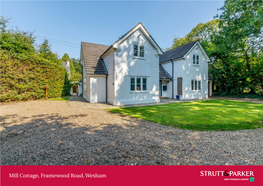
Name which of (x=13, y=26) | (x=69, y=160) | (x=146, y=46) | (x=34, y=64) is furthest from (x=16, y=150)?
(x=13, y=26)

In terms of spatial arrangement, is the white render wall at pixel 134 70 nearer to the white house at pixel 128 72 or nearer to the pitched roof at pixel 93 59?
the white house at pixel 128 72

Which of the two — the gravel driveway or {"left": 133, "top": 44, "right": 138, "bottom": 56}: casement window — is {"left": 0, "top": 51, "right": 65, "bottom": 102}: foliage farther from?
{"left": 133, "top": 44, "right": 138, "bottom": 56}: casement window

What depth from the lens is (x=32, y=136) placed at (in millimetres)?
4609

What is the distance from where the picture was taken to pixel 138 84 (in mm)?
13430

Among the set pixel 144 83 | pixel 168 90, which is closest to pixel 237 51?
pixel 168 90

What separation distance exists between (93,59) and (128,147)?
47.8ft

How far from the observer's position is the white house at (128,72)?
12500mm

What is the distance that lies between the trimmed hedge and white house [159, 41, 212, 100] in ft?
51.2

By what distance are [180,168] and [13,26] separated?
30615mm

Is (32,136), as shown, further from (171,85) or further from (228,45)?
(228,45)

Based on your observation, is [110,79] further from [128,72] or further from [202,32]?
[202,32]

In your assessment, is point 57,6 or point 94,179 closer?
point 94,179

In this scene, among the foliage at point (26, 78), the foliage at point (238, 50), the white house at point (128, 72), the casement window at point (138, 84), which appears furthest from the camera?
the casement window at point (138, 84)

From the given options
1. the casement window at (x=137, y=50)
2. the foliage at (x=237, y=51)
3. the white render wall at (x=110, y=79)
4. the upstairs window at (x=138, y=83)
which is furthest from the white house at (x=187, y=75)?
the white render wall at (x=110, y=79)
